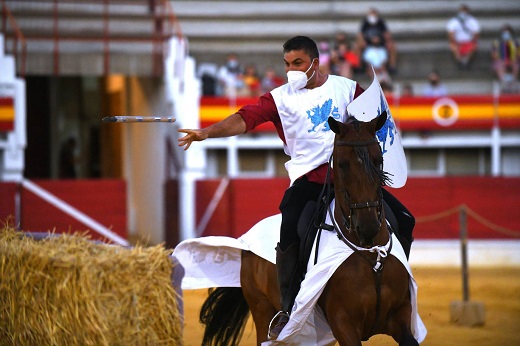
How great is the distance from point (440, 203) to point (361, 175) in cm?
891

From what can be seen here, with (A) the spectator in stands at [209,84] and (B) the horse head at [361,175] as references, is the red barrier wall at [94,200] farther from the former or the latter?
(B) the horse head at [361,175]

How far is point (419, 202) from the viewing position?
509 inches

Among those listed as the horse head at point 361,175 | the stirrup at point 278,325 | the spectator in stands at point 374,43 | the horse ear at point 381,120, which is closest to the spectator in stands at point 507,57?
the spectator in stands at point 374,43

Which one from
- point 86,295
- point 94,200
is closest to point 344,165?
point 86,295

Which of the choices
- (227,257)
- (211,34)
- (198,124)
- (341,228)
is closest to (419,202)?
(198,124)

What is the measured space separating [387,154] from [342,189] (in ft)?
1.41

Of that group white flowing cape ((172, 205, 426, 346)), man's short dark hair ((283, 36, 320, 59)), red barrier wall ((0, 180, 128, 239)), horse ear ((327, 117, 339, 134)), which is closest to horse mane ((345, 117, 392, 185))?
horse ear ((327, 117, 339, 134))

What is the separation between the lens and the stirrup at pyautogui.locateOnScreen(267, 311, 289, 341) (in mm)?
4914

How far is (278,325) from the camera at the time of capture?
4.99m

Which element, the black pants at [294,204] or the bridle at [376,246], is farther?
the black pants at [294,204]

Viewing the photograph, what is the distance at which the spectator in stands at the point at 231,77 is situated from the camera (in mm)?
14550

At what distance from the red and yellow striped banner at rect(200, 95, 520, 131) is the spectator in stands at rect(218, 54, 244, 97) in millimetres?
426

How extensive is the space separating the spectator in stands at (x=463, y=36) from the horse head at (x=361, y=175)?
468 inches

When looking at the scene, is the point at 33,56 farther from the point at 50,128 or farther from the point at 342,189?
the point at 342,189
